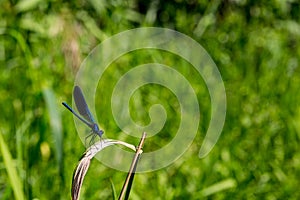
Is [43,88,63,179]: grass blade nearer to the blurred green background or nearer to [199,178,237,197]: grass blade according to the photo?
the blurred green background

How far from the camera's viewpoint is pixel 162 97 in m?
2.00

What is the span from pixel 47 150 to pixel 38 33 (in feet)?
2.47

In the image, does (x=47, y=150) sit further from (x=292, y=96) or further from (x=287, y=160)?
(x=292, y=96)

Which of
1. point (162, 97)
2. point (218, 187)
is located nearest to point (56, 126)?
point (218, 187)

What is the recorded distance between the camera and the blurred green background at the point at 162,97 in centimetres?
150

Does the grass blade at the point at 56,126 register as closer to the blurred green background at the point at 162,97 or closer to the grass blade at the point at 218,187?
the blurred green background at the point at 162,97

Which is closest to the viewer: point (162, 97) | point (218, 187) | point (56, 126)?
point (56, 126)

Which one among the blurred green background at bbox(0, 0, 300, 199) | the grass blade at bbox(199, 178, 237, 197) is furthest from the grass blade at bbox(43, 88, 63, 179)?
the grass blade at bbox(199, 178, 237, 197)

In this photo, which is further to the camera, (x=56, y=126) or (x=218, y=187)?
(x=218, y=187)

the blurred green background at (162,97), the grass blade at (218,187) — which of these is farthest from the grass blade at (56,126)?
the grass blade at (218,187)

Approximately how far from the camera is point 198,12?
2.43 metres

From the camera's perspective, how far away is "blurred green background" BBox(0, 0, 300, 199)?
1497 mm

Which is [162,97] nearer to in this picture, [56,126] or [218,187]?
[218,187]

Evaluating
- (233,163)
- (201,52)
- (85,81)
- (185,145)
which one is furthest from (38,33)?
(233,163)
